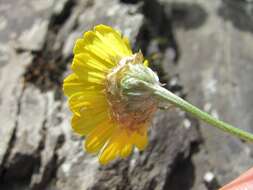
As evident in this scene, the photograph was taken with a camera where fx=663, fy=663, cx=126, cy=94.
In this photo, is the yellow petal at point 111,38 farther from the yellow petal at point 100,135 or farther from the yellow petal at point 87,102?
the yellow petal at point 100,135

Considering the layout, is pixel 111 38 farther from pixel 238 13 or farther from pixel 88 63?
pixel 238 13

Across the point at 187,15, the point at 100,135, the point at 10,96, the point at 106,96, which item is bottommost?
the point at 187,15

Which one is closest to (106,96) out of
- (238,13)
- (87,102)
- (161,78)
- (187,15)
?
(87,102)

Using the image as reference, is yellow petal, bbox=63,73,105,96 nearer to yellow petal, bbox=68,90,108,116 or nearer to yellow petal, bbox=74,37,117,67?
yellow petal, bbox=68,90,108,116

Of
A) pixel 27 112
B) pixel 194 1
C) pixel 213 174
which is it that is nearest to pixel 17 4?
pixel 27 112

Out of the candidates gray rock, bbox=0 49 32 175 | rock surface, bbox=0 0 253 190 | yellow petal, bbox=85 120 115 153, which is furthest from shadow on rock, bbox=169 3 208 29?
yellow petal, bbox=85 120 115 153

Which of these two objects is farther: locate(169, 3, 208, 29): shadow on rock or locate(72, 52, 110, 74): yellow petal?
locate(169, 3, 208, 29): shadow on rock
